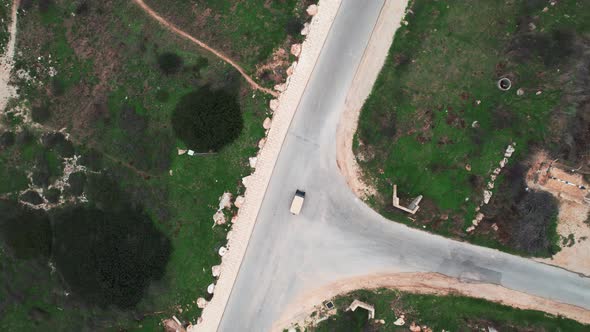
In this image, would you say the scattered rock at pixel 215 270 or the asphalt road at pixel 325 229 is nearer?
the asphalt road at pixel 325 229

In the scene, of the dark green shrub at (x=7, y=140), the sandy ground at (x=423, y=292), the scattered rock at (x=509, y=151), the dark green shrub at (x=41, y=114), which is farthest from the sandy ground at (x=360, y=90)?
the dark green shrub at (x=7, y=140)

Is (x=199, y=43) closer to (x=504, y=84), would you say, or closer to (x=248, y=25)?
(x=248, y=25)

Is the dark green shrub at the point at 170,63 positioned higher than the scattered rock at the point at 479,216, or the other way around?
the dark green shrub at the point at 170,63

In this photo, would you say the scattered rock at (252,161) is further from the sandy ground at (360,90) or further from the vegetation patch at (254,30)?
the sandy ground at (360,90)

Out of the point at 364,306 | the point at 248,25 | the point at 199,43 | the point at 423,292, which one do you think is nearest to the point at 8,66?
the point at 199,43

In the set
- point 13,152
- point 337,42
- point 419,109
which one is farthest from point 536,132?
point 13,152

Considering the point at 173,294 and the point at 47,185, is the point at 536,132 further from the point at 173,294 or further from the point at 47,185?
the point at 47,185
